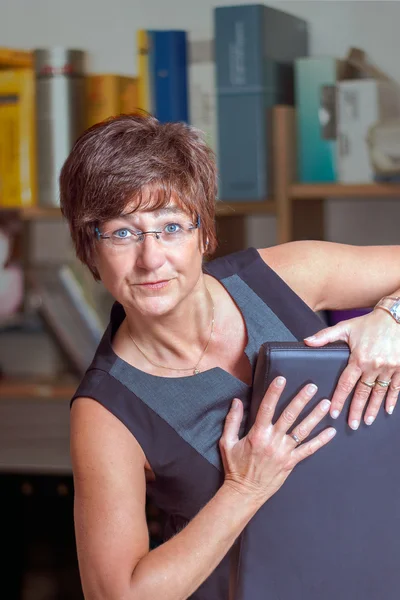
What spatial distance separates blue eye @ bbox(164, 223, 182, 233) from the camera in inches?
53.2

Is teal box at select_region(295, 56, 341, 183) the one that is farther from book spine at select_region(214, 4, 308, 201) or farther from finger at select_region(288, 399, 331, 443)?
finger at select_region(288, 399, 331, 443)

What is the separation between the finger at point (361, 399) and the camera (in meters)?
1.17

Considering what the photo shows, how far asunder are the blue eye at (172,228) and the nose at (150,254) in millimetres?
24

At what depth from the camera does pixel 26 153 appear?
2.76 meters

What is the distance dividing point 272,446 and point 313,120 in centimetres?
139

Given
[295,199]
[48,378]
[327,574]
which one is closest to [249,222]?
[295,199]

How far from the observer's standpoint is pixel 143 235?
4.39 ft

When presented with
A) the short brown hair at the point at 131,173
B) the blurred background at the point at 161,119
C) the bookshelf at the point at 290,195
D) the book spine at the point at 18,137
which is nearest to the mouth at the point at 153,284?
the short brown hair at the point at 131,173

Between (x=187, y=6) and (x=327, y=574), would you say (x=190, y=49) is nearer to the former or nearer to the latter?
(x=187, y=6)

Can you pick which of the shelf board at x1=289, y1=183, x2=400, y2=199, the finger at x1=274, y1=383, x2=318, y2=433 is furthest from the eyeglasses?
the shelf board at x1=289, y1=183, x2=400, y2=199

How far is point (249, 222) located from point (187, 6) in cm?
66

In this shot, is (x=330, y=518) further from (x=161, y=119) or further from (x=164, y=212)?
(x=161, y=119)

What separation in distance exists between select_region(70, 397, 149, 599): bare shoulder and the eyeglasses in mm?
240

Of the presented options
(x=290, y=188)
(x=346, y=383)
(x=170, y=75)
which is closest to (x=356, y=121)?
(x=290, y=188)
